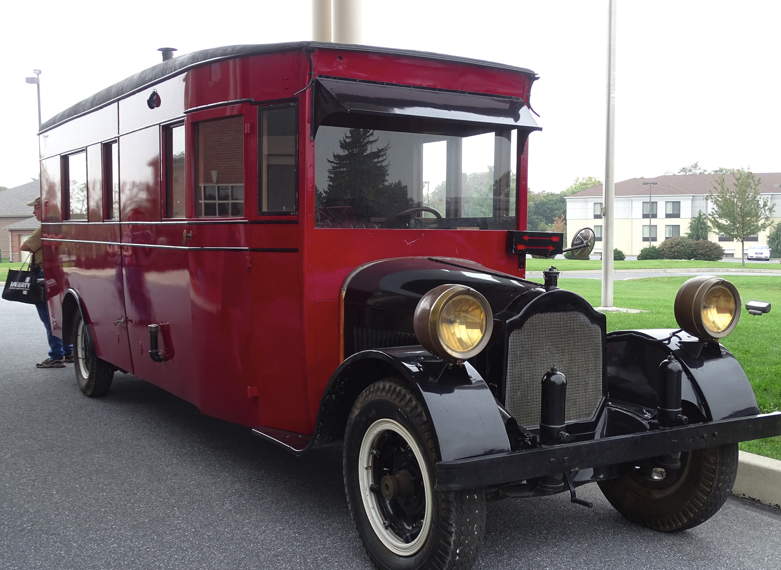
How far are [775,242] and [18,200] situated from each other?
62498 millimetres

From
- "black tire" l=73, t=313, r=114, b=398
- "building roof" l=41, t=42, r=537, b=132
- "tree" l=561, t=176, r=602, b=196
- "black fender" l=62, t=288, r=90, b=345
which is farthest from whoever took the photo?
"tree" l=561, t=176, r=602, b=196

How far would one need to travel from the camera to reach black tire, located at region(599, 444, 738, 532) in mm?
3850

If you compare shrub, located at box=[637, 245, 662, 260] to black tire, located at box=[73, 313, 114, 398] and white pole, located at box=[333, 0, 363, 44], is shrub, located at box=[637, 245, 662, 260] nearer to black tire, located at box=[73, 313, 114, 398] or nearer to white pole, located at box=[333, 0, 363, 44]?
white pole, located at box=[333, 0, 363, 44]

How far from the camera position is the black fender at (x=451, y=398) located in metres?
3.14

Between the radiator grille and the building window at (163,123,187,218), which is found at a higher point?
the building window at (163,123,187,218)

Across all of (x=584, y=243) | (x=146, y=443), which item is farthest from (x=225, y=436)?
(x=584, y=243)

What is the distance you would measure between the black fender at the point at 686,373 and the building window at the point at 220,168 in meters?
2.25

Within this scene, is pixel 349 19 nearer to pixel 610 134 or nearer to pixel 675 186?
pixel 610 134

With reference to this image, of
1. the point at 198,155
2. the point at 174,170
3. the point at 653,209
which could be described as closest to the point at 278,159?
the point at 198,155

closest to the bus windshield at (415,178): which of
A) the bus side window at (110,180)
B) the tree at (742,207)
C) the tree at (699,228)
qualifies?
the bus side window at (110,180)

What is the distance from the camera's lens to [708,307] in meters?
3.95

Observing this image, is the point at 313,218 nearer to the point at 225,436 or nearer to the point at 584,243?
the point at 584,243

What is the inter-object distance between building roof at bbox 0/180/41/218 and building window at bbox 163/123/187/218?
66775 mm

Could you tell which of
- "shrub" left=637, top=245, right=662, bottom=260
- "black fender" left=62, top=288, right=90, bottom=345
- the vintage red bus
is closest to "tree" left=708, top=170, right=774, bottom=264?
"shrub" left=637, top=245, right=662, bottom=260
